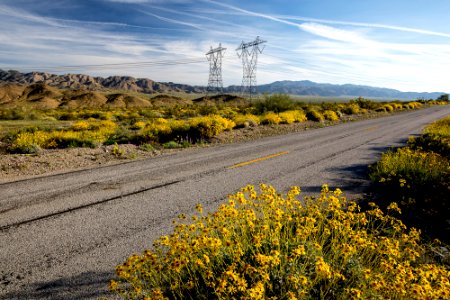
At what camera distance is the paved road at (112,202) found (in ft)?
12.3

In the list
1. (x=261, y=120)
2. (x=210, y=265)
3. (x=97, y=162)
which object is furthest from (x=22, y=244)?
(x=261, y=120)

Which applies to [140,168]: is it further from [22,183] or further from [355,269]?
[355,269]

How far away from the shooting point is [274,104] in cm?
2712

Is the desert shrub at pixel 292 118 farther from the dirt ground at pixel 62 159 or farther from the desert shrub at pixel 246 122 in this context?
the dirt ground at pixel 62 159

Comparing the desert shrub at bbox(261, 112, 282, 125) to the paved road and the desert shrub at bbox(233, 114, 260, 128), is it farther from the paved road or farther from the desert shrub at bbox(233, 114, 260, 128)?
the paved road

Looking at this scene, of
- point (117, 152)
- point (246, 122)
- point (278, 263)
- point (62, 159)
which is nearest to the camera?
point (278, 263)

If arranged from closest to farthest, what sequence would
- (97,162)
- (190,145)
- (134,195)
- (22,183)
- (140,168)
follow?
(134,195) < (22,183) < (140,168) < (97,162) < (190,145)

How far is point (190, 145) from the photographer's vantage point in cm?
1344

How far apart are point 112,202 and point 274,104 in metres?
22.5

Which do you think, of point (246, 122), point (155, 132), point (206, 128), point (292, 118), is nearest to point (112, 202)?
point (155, 132)

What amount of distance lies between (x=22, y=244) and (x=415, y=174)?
7268 mm

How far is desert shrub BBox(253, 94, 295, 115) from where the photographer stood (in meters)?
27.0

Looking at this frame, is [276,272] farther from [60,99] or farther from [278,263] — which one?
[60,99]

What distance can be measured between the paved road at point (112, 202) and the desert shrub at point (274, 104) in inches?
611
